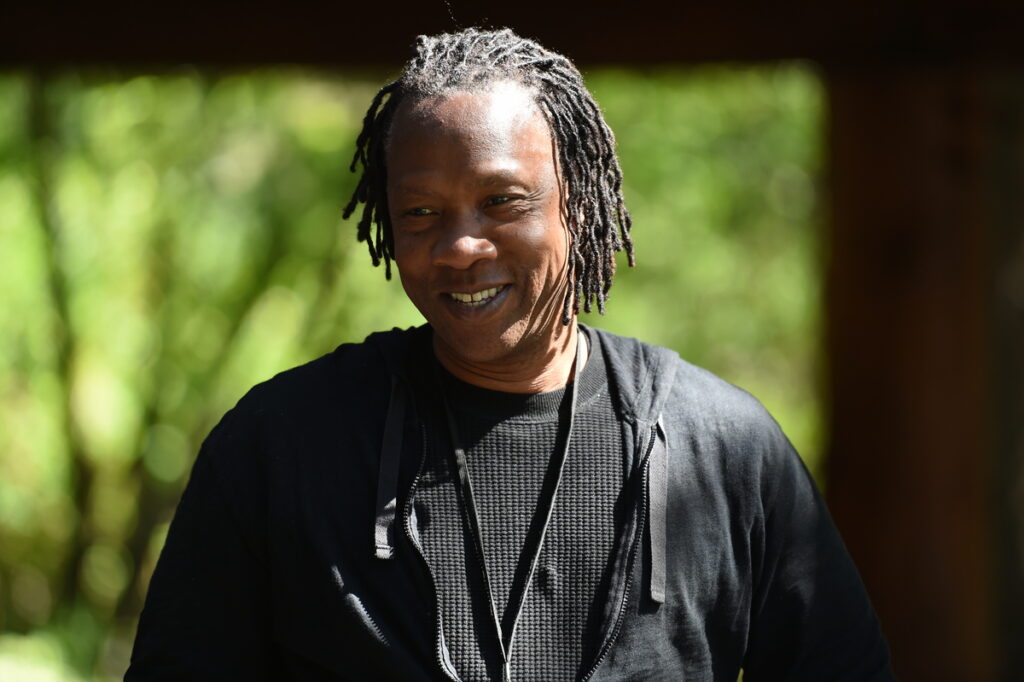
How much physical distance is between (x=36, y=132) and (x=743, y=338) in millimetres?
5093

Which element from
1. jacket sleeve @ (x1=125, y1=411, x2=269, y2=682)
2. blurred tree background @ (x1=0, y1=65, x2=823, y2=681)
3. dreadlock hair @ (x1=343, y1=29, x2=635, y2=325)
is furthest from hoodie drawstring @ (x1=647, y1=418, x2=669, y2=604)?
blurred tree background @ (x1=0, y1=65, x2=823, y2=681)

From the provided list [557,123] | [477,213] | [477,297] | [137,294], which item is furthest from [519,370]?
[137,294]

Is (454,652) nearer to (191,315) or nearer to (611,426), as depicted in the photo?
(611,426)

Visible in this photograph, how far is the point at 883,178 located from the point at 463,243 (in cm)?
211

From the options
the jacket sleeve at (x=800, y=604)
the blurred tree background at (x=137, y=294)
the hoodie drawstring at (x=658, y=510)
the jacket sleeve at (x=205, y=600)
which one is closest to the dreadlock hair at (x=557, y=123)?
the hoodie drawstring at (x=658, y=510)

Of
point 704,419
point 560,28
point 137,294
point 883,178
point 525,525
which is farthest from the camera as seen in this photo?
point 137,294

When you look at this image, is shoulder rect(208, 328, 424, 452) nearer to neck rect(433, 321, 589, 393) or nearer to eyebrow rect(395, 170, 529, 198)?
neck rect(433, 321, 589, 393)

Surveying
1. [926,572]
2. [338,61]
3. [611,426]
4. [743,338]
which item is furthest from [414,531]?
[743,338]

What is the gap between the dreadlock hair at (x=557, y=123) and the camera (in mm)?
1863

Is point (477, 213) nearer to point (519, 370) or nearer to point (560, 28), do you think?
point (519, 370)

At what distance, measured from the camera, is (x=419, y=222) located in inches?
71.2

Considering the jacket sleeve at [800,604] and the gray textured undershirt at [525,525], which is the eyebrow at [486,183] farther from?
the jacket sleeve at [800,604]

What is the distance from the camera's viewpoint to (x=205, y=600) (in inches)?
71.4

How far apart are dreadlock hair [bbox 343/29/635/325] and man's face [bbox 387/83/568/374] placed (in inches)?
1.3
